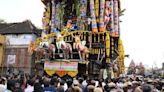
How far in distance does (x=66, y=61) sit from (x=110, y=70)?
498cm

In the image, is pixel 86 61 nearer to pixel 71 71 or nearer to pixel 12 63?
pixel 71 71

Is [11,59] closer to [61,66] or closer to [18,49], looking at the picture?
[18,49]

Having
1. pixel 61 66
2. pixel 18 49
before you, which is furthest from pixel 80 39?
pixel 18 49

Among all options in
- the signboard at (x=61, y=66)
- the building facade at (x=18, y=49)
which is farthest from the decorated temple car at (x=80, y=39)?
the building facade at (x=18, y=49)

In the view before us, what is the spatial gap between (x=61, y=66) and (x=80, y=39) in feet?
10.00

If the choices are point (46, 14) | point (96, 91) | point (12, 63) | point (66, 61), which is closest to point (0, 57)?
point (12, 63)

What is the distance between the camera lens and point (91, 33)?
25422mm

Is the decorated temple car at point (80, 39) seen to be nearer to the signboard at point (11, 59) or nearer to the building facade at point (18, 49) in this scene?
the building facade at point (18, 49)

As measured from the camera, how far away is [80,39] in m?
24.8

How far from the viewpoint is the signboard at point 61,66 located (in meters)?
22.7

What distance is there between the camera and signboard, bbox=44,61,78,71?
2273 cm

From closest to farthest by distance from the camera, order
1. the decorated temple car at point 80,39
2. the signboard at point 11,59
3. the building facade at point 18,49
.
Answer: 1. the decorated temple car at point 80,39
2. the building facade at point 18,49
3. the signboard at point 11,59

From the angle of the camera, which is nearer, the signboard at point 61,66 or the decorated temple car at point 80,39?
the signboard at point 61,66

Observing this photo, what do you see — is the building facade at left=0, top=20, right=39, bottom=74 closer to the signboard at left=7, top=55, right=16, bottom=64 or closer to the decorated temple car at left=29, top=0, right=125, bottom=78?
the signboard at left=7, top=55, right=16, bottom=64
